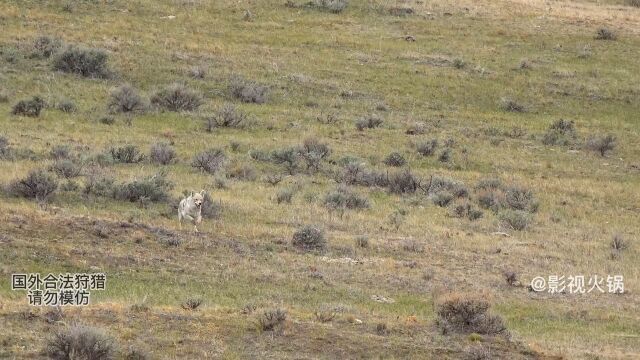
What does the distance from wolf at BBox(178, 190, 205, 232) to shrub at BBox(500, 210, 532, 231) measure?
925cm

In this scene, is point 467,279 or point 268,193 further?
point 268,193

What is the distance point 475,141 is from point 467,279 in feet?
64.7

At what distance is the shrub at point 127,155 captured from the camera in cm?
3322

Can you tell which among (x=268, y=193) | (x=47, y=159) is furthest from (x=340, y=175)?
(x=47, y=159)

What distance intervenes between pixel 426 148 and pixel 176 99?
9600 mm

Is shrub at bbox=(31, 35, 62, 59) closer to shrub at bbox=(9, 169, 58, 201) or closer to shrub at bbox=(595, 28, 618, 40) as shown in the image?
shrub at bbox=(9, 169, 58, 201)

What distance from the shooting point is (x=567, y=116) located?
4750 centimetres

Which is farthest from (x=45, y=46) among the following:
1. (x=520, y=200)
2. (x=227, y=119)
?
(x=520, y=200)

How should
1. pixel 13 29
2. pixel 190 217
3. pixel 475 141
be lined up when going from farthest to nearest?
pixel 13 29
pixel 475 141
pixel 190 217

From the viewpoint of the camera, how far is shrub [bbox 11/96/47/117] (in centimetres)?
3853

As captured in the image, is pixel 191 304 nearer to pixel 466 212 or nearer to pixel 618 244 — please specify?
pixel 618 244

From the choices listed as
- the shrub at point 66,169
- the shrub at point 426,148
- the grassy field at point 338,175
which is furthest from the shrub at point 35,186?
the shrub at point 426,148

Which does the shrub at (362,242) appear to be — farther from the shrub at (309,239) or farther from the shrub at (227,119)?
the shrub at (227,119)

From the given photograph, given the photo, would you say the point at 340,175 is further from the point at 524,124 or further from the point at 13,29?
the point at 13,29
